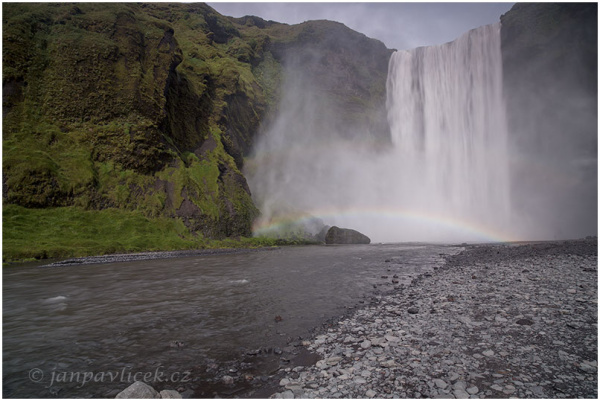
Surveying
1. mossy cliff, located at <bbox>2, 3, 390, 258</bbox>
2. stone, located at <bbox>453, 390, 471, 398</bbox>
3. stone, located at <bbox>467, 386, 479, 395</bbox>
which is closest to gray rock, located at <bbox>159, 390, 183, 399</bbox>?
stone, located at <bbox>453, 390, 471, 398</bbox>

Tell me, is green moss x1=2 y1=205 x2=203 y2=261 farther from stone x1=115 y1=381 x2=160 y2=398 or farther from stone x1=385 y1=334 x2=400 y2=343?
stone x1=385 y1=334 x2=400 y2=343

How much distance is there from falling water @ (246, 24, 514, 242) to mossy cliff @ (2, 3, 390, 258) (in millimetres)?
15592

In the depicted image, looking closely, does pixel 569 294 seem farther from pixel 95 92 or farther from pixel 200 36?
pixel 200 36

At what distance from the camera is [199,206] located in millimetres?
47750

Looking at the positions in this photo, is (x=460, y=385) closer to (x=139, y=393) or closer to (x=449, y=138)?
(x=139, y=393)

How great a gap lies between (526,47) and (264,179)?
72.0 metres

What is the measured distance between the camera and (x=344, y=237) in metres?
57.0

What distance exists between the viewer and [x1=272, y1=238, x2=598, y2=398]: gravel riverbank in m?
5.59

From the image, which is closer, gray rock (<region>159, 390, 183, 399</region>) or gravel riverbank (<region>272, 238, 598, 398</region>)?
gravel riverbank (<region>272, 238, 598, 398</region>)

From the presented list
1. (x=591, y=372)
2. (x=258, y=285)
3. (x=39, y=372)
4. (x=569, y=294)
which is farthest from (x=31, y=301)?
(x=569, y=294)

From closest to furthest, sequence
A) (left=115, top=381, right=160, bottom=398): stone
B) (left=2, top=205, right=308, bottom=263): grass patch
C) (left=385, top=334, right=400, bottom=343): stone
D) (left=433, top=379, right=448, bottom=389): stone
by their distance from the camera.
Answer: (left=433, top=379, right=448, bottom=389): stone
(left=115, top=381, right=160, bottom=398): stone
(left=385, top=334, right=400, bottom=343): stone
(left=2, top=205, right=308, bottom=263): grass patch

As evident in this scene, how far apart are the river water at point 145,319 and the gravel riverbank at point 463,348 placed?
1989mm

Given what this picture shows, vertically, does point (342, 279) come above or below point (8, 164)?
below

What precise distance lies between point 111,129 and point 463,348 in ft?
178
